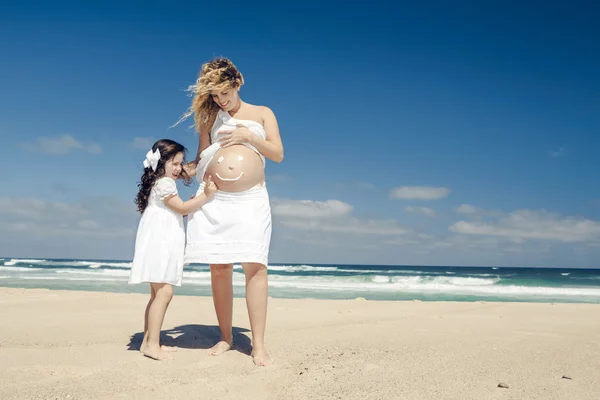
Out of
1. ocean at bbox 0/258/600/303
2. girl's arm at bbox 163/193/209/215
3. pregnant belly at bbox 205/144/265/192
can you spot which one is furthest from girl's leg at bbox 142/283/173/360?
ocean at bbox 0/258/600/303

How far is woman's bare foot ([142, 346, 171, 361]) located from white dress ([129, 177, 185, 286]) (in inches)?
21.3

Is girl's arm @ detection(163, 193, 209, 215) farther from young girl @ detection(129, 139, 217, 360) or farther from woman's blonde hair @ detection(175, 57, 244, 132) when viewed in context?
woman's blonde hair @ detection(175, 57, 244, 132)

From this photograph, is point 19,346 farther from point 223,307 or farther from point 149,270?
point 223,307

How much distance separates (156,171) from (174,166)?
160 mm

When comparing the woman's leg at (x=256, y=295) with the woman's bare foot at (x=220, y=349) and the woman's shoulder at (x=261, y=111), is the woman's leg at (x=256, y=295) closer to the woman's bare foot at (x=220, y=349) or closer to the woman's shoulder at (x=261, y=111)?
the woman's bare foot at (x=220, y=349)

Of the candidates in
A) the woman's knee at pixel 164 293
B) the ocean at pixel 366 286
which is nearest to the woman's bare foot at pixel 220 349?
the woman's knee at pixel 164 293

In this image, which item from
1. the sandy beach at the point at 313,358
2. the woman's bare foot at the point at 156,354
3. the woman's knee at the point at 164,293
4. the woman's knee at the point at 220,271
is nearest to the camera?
the sandy beach at the point at 313,358

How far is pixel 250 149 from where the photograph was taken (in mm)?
4102

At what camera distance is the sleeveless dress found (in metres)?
3.89

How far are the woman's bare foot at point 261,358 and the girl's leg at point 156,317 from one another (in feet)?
2.32

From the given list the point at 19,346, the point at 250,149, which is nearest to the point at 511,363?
the point at 250,149

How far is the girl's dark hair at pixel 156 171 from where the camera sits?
424cm

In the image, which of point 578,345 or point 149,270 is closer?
point 149,270

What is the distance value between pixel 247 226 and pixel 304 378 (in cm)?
125
